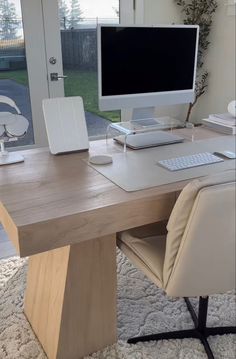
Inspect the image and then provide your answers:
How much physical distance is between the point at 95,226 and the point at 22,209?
0.74 ft

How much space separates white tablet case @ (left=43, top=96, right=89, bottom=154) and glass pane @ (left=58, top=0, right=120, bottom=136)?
5.39 ft

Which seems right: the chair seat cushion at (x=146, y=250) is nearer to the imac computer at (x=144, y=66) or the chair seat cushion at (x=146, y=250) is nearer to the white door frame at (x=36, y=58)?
the imac computer at (x=144, y=66)

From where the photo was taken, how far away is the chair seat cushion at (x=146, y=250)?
4.23 feet

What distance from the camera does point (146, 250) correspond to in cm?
136

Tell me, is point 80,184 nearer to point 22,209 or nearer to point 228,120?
point 22,209

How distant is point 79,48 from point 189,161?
2102mm

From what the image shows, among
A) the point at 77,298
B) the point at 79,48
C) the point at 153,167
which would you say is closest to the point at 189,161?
the point at 153,167

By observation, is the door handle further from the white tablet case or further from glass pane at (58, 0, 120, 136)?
the white tablet case

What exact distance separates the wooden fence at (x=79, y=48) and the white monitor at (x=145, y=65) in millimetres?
1616

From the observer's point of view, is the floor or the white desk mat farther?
the floor

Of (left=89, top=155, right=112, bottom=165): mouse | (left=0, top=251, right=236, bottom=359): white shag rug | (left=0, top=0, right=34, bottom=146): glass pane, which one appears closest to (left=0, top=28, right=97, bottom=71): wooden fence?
(left=0, top=0, right=34, bottom=146): glass pane

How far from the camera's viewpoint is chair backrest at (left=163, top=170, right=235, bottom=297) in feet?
3.38

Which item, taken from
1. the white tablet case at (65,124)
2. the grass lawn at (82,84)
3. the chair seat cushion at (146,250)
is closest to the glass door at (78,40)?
the grass lawn at (82,84)

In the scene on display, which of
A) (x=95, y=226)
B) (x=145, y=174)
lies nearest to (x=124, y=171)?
(x=145, y=174)
